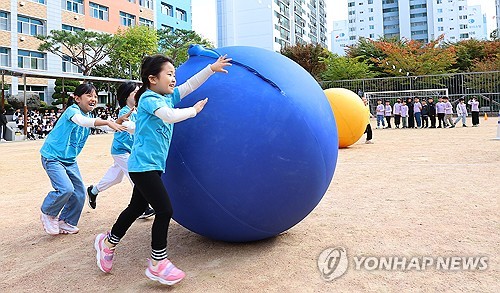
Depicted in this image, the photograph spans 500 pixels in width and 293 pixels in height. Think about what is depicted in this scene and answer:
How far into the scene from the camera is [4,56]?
122ft

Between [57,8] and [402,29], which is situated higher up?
[402,29]

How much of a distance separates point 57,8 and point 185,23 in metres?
24.0

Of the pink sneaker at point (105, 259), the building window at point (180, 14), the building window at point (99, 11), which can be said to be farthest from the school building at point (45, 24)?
the pink sneaker at point (105, 259)

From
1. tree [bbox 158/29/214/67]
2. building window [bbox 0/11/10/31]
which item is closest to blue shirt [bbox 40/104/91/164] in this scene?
building window [bbox 0/11/10/31]

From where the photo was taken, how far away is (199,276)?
3.56 metres

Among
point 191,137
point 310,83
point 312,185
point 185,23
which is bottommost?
point 312,185

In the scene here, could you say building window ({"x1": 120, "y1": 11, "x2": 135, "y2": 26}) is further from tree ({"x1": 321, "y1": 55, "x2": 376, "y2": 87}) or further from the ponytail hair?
the ponytail hair

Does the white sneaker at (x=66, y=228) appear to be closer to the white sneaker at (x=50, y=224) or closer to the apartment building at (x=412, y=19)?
the white sneaker at (x=50, y=224)

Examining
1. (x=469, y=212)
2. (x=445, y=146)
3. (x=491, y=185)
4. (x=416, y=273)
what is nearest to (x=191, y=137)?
(x=416, y=273)

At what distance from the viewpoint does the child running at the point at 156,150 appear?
3379mm

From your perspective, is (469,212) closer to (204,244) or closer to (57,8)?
(204,244)

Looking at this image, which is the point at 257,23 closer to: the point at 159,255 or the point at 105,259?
the point at 105,259

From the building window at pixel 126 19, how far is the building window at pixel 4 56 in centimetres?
1548

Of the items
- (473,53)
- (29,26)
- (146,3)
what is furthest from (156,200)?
(146,3)
